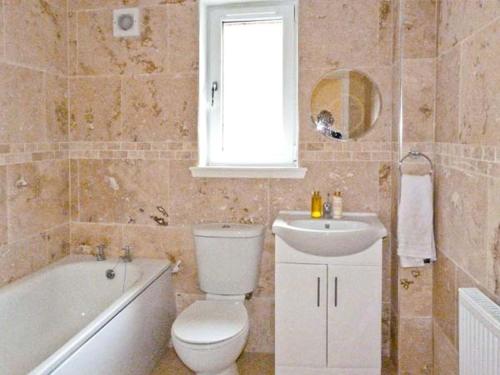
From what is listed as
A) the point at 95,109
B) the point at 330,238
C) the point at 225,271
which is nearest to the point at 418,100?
the point at 330,238

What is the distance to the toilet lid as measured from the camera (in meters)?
2.03

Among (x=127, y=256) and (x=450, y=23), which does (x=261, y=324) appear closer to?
(x=127, y=256)

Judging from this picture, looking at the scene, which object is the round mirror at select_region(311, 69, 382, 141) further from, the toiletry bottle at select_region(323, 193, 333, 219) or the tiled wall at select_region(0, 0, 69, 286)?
the tiled wall at select_region(0, 0, 69, 286)

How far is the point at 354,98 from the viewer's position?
260cm

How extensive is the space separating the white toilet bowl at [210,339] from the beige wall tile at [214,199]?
627 mm

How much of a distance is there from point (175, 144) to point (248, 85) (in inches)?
22.8

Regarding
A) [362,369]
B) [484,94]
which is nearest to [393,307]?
[362,369]

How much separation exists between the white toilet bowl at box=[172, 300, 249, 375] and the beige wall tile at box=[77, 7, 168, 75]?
4.83ft

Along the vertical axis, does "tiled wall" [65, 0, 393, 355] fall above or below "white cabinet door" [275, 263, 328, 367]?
above

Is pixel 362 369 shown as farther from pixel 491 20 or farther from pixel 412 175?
pixel 491 20

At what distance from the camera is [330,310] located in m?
2.28

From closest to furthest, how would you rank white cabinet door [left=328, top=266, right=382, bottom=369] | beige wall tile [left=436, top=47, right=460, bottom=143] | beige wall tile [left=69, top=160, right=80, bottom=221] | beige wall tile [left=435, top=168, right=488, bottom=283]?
1. beige wall tile [left=435, top=168, right=488, bottom=283]
2. beige wall tile [left=436, top=47, right=460, bottom=143]
3. white cabinet door [left=328, top=266, right=382, bottom=369]
4. beige wall tile [left=69, top=160, right=80, bottom=221]

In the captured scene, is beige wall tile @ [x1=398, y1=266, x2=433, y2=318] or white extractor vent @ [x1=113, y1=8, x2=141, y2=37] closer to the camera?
beige wall tile @ [x1=398, y1=266, x2=433, y2=318]

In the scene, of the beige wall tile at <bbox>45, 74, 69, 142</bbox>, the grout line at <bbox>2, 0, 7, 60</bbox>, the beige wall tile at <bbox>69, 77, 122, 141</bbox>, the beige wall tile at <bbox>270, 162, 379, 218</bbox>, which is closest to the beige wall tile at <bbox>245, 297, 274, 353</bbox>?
the beige wall tile at <bbox>270, 162, 379, 218</bbox>
